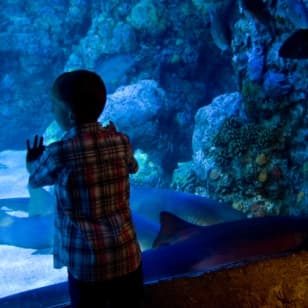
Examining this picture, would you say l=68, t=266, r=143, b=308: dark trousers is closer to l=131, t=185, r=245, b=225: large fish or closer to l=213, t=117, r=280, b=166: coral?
l=131, t=185, r=245, b=225: large fish

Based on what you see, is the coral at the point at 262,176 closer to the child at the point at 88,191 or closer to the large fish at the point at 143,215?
the large fish at the point at 143,215

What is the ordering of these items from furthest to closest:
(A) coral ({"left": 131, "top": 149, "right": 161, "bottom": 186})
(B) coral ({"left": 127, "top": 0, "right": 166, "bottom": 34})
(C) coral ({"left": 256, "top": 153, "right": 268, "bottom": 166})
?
(B) coral ({"left": 127, "top": 0, "right": 166, "bottom": 34}) → (A) coral ({"left": 131, "top": 149, "right": 161, "bottom": 186}) → (C) coral ({"left": 256, "top": 153, "right": 268, "bottom": 166})

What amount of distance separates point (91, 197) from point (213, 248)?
1.49 m

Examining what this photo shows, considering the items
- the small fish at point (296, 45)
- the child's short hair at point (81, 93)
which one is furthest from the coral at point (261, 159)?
the child's short hair at point (81, 93)

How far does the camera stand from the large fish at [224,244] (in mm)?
2689

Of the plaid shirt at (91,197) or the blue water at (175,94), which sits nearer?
the plaid shirt at (91,197)

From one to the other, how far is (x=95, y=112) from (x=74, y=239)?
0.58 metres

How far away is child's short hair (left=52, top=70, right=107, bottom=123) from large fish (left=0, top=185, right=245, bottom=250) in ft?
9.32

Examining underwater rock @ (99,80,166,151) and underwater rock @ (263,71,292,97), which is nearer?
underwater rock @ (263,71,292,97)

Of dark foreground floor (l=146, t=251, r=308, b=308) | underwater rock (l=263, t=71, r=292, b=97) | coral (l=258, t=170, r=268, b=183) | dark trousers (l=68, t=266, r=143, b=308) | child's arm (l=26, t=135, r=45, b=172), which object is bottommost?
coral (l=258, t=170, r=268, b=183)

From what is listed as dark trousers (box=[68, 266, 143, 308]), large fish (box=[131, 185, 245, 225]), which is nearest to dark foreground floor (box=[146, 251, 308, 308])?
dark trousers (box=[68, 266, 143, 308])

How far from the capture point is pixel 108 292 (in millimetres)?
1695

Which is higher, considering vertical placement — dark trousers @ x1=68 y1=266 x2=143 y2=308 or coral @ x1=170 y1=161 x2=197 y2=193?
dark trousers @ x1=68 y1=266 x2=143 y2=308

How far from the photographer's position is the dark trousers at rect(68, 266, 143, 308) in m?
1.68
